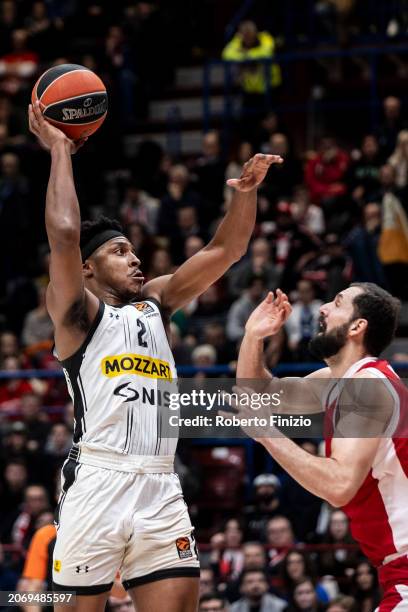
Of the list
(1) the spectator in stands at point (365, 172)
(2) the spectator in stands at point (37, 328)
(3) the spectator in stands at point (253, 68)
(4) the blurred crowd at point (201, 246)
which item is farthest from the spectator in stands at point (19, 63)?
(1) the spectator in stands at point (365, 172)

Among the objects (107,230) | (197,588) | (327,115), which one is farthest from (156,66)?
(197,588)

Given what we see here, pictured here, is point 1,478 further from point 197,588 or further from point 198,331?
point 197,588

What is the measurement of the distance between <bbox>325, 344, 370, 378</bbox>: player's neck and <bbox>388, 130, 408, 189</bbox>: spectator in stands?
970 cm

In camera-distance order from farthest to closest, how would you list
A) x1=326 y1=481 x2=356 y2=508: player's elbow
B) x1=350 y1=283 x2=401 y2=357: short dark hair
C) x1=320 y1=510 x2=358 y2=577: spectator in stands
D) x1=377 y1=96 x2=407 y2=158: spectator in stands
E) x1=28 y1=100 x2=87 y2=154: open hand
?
x1=377 y1=96 x2=407 y2=158: spectator in stands < x1=320 y1=510 x2=358 y2=577: spectator in stands < x1=28 y1=100 x2=87 y2=154: open hand < x1=350 y1=283 x2=401 y2=357: short dark hair < x1=326 y1=481 x2=356 y2=508: player's elbow

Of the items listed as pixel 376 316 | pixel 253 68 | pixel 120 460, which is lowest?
pixel 120 460

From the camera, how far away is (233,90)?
1922cm

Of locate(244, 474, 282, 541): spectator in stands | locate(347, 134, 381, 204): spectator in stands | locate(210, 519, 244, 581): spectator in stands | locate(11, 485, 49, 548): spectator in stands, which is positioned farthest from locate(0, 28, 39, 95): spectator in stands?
locate(210, 519, 244, 581): spectator in stands

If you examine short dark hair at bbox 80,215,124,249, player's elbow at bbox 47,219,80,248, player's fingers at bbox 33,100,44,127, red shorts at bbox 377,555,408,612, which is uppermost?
player's fingers at bbox 33,100,44,127

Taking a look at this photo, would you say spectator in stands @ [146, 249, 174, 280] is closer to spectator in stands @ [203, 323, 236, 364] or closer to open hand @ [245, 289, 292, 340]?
spectator in stands @ [203, 323, 236, 364]

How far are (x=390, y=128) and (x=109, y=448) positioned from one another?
11143 millimetres

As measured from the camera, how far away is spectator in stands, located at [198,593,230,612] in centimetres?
1080

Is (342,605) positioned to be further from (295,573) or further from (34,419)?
(34,419)

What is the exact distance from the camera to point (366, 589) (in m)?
11.0

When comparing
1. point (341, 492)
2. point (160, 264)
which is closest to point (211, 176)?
point (160, 264)
